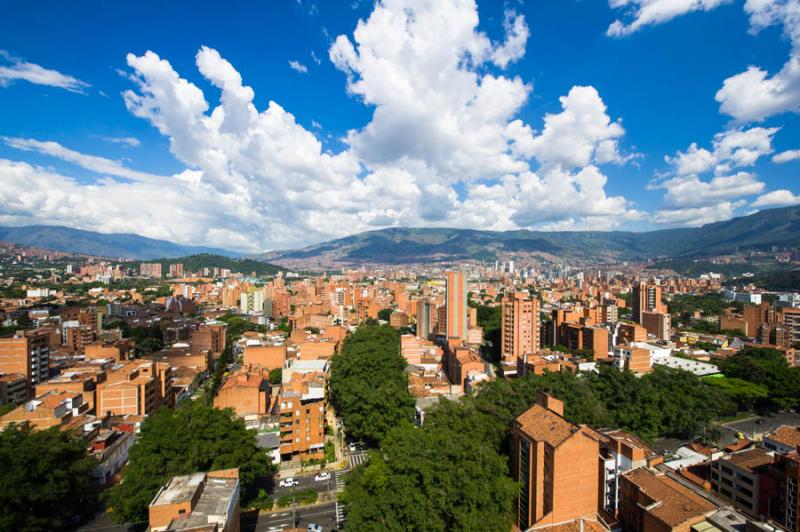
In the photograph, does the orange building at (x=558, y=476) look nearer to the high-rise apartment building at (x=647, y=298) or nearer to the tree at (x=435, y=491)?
the tree at (x=435, y=491)

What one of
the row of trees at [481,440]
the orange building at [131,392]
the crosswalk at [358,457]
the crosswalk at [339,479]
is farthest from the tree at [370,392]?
the orange building at [131,392]

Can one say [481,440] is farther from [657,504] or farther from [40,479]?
[40,479]

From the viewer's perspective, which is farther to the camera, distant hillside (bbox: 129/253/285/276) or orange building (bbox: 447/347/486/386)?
distant hillside (bbox: 129/253/285/276)

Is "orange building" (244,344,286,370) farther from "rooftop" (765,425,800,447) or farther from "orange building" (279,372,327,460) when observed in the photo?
"rooftop" (765,425,800,447)

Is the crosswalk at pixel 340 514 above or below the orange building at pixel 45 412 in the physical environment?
below

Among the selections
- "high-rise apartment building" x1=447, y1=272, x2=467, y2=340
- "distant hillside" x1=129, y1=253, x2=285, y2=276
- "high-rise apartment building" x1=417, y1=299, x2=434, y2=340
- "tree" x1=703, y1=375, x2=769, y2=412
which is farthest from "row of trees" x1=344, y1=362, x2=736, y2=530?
"distant hillside" x1=129, y1=253, x2=285, y2=276

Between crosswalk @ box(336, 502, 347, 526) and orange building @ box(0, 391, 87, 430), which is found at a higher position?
orange building @ box(0, 391, 87, 430)

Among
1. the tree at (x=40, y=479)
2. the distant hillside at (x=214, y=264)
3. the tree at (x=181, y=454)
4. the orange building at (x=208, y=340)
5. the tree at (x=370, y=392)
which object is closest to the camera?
the tree at (x=40, y=479)
